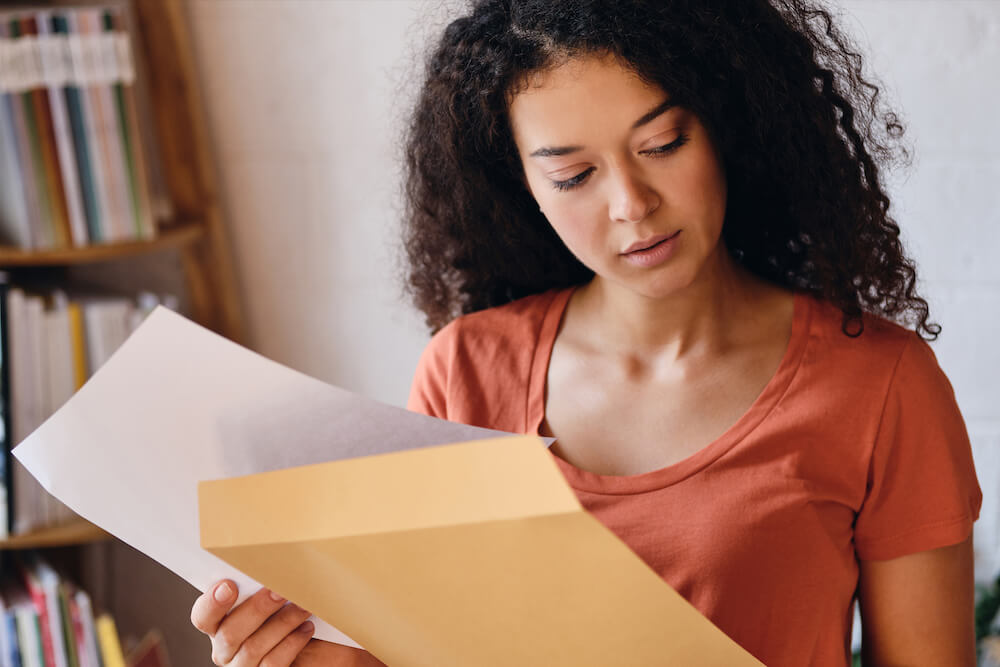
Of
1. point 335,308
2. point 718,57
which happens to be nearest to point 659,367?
point 718,57

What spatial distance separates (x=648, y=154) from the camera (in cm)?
78

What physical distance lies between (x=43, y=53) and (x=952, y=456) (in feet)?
4.07

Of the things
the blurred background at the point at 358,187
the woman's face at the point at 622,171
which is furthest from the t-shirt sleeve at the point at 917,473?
the blurred background at the point at 358,187

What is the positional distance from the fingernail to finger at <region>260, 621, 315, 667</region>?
0.06 metres

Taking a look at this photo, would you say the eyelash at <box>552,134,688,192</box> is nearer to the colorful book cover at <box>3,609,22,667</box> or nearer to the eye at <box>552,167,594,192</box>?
the eye at <box>552,167,594,192</box>

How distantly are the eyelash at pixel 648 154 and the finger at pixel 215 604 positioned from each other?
1.37 ft

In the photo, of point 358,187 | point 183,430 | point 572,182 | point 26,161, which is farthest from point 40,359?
point 572,182

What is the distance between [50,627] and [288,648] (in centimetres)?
88

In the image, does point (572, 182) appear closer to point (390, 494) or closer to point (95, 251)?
point (390, 494)

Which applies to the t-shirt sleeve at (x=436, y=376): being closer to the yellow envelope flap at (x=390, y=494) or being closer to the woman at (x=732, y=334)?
the woman at (x=732, y=334)

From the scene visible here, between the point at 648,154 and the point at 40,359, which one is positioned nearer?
the point at 648,154

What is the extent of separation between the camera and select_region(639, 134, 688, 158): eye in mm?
776

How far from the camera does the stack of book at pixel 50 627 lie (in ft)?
4.65

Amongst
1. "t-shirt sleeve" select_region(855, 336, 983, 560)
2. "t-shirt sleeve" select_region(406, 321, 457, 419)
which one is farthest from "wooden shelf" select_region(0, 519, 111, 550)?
"t-shirt sleeve" select_region(855, 336, 983, 560)
